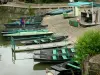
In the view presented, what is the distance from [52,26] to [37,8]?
1398 cm

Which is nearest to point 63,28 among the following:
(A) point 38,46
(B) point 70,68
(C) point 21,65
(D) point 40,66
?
(A) point 38,46

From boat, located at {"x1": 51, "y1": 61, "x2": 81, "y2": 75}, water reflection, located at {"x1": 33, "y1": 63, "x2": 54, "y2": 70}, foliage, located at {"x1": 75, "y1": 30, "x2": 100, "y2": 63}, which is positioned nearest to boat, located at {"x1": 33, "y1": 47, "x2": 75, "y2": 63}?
water reflection, located at {"x1": 33, "y1": 63, "x2": 54, "y2": 70}

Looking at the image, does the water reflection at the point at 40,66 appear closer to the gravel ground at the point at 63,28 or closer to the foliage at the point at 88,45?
the gravel ground at the point at 63,28

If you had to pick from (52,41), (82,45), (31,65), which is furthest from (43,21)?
(82,45)

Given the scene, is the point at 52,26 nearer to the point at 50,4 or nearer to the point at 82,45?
the point at 50,4

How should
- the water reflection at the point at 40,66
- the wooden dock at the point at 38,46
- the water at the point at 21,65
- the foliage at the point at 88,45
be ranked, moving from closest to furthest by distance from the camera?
the foliage at the point at 88,45 → the water at the point at 21,65 → the water reflection at the point at 40,66 → the wooden dock at the point at 38,46

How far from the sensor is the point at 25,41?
79.7ft

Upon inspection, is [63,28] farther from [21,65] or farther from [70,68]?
[70,68]

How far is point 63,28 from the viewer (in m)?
29.3

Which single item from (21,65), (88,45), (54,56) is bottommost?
(21,65)

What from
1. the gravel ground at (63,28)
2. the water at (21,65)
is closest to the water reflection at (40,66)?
the water at (21,65)

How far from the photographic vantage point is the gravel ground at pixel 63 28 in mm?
25663

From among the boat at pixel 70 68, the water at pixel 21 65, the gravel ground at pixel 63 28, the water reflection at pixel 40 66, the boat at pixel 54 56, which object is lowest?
the water at pixel 21 65

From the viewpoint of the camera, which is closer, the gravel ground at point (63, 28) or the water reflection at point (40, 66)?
the water reflection at point (40, 66)
